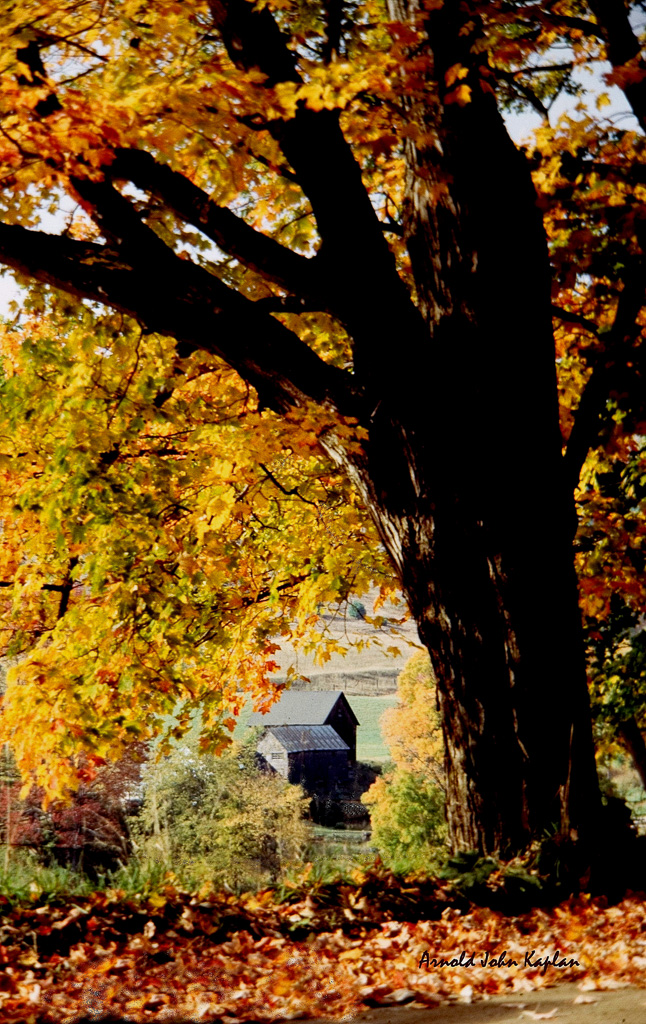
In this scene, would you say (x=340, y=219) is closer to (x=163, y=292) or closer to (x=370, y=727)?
(x=163, y=292)

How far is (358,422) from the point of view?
5160 millimetres

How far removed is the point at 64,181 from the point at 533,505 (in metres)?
3.58

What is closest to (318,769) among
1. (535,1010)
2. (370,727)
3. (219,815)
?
(370,727)

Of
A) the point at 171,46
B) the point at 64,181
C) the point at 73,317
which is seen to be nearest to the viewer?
the point at 64,181

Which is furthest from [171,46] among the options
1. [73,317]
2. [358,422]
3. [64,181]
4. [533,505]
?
[533,505]

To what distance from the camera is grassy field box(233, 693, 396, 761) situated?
60375 millimetres

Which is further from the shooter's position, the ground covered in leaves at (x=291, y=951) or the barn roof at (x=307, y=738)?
the barn roof at (x=307, y=738)

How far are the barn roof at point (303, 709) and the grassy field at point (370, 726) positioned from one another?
194 cm

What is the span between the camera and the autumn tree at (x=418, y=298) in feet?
15.9

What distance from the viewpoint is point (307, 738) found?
54.2 metres

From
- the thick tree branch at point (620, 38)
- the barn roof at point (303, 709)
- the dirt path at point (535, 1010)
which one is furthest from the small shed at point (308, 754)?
the dirt path at point (535, 1010)

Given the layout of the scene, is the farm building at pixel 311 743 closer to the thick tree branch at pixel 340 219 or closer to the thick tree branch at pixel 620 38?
the thick tree branch at pixel 620 38

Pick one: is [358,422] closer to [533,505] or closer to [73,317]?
[533,505]

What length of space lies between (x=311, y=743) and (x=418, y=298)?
51.6 meters
